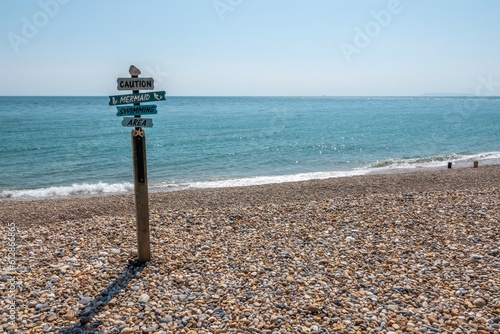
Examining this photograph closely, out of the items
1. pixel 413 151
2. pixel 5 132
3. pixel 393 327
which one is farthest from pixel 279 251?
pixel 5 132

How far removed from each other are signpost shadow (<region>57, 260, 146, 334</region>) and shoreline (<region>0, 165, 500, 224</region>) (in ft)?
24.5

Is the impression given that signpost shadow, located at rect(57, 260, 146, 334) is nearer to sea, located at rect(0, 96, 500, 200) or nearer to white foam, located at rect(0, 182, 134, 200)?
sea, located at rect(0, 96, 500, 200)

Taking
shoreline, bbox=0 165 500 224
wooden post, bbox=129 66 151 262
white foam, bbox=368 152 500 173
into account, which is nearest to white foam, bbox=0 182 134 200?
shoreline, bbox=0 165 500 224

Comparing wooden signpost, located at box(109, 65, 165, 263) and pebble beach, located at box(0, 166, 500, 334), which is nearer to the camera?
pebble beach, located at box(0, 166, 500, 334)

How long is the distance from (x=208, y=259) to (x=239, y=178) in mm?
17014

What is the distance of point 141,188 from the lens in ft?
23.1

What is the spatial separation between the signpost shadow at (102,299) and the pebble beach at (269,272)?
0.06 feet

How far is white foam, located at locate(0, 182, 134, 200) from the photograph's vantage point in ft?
65.5

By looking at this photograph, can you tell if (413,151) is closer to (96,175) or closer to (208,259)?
(96,175)

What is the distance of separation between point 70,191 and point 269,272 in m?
17.1

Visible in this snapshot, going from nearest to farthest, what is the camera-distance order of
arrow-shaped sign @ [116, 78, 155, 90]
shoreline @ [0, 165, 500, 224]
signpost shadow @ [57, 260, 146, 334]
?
signpost shadow @ [57, 260, 146, 334]
arrow-shaped sign @ [116, 78, 155, 90]
shoreline @ [0, 165, 500, 224]

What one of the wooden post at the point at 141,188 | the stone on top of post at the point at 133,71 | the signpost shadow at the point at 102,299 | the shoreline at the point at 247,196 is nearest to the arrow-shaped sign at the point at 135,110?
the wooden post at the point at 141,188

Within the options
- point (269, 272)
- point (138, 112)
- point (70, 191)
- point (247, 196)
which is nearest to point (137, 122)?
point (138, 112)

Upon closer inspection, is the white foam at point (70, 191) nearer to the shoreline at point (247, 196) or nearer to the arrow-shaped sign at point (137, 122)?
the shoreline at point (247, 196)
